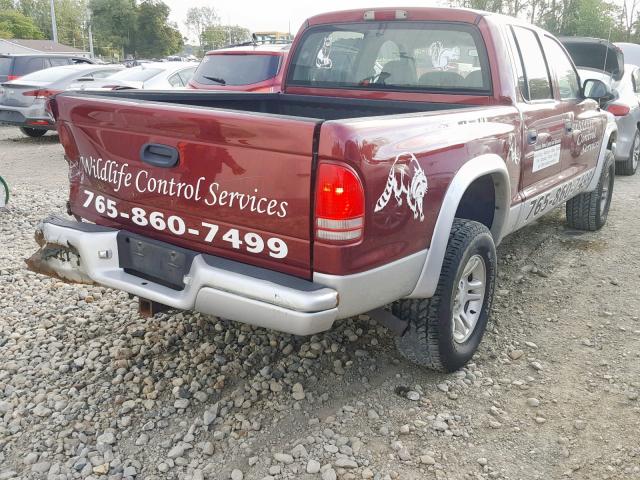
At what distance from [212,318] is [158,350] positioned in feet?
1.53

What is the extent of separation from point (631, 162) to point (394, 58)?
573 centimetres

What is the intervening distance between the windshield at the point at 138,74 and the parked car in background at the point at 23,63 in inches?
128

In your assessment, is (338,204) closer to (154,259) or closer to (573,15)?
(154,259)

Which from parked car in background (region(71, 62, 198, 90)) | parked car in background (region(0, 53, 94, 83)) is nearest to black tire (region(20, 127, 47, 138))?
parked car in background (region(71, 62, 198, 90))

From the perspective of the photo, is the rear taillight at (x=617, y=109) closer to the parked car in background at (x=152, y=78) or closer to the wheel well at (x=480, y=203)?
the wheel well at (x=480, y=203)

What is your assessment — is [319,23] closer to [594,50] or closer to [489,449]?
[489,449]

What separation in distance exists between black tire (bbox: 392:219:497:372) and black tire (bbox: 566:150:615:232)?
9.16ft

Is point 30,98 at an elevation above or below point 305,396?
above

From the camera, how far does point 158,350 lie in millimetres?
3469

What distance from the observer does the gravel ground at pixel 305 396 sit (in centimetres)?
259

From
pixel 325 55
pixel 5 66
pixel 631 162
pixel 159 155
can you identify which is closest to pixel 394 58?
pixel 325 55

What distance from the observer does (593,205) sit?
5543 millimetres

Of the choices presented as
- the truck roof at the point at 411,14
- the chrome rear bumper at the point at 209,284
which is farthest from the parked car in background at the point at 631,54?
the chrome rear bumper at the point at 209,284

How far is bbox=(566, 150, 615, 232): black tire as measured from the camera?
18.1 ft
